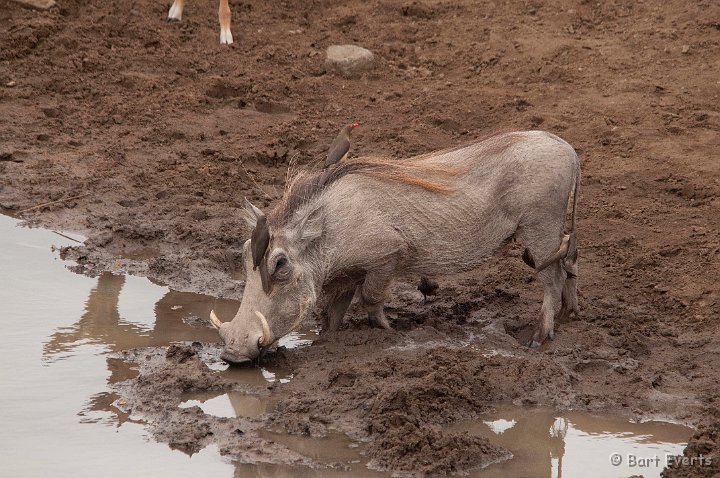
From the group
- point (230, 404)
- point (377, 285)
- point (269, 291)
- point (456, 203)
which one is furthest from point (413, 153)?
point (230, 404)

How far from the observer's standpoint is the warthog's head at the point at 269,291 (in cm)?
597

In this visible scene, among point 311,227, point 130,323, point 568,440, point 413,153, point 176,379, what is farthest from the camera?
point 413,153

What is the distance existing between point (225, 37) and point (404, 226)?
507 cm

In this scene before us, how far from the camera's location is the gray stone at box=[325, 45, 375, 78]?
404 inches

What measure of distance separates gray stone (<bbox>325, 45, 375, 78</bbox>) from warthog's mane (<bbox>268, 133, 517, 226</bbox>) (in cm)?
383

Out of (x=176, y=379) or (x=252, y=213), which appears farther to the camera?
(x=252, y=213)

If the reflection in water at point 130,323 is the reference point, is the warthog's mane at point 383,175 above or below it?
above

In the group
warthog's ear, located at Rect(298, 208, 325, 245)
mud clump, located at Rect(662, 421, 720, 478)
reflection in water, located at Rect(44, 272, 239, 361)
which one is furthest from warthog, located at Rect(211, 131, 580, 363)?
mud clump, located at Rect(662, 421, 720, 478)

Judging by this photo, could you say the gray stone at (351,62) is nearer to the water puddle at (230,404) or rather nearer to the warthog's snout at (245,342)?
the warthog's snout at (245,342)

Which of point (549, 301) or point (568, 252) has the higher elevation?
point (568, 252)

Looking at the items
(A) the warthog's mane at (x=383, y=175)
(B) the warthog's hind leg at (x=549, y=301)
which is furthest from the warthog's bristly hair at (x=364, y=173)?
(B) the warthog's hind leg at (x=549, y=301)

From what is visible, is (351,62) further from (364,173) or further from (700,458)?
(700,458)

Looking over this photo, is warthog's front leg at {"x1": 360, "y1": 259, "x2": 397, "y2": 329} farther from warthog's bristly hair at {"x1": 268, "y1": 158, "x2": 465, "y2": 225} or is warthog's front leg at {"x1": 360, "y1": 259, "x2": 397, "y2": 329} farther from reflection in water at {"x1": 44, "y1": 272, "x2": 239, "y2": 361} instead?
reflection in water at {"x1": 44, "y1": 272, "x2": 239, "y2": 361}

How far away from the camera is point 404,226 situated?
632cm
